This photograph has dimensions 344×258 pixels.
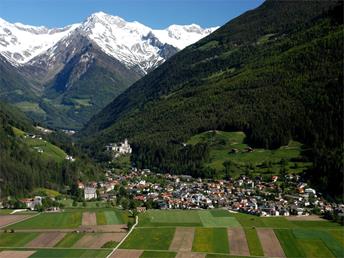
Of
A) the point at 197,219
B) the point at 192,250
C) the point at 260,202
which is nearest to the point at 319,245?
the point at 192,250

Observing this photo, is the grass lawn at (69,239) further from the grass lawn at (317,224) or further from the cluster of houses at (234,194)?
the grass lawn at (317,224)

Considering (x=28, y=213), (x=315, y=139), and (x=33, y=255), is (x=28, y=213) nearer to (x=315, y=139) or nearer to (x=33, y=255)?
(x=33, y=255)

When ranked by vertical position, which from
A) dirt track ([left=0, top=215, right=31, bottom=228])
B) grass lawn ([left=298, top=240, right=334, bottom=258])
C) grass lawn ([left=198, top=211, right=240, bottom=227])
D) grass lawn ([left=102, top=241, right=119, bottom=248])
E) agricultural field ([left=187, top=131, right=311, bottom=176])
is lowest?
grass lawn ([left=298, top=240, right=334, bottom=258])

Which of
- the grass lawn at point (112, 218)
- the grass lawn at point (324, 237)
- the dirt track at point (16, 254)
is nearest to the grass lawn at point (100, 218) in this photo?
the grass lawn at point (112, 218)

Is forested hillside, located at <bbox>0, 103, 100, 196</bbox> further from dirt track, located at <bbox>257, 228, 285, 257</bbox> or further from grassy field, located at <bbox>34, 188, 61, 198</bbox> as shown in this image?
dirt track, located at <bbox>257, 228, 285, 257</bbox>

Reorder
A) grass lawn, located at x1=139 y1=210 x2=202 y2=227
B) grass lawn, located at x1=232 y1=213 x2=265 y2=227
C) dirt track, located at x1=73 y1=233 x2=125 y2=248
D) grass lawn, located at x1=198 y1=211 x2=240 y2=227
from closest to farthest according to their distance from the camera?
dirt track, located at x1=73 y1=233 x2=125 y2=248 < grass lawn, located at x1=232 y1=213 x2=265 y2=227 < grass lawn, located at x1=198 y1=211 x2=240 y2=227 < grass lawn, located at x1=139 y1=210 x2=202 y2=227

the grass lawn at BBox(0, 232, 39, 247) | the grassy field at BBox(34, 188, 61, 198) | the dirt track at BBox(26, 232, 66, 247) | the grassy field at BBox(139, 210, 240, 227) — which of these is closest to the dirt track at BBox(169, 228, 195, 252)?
the grassy field at BBox(139, 210, 240, 227)

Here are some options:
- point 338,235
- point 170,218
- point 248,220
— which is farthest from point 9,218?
point 338,235

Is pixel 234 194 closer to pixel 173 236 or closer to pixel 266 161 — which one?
pixel 266 161

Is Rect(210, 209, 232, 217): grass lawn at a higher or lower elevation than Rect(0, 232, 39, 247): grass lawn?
higher
